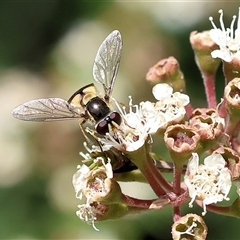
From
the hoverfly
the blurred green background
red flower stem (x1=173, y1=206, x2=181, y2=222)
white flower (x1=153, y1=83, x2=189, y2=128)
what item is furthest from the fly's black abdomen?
the blurred green background

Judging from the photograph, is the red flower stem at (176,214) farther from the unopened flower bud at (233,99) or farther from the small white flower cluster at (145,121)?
the unopened flower bud at (233,99)

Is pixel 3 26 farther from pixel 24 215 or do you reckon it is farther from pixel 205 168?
pixel 205 168

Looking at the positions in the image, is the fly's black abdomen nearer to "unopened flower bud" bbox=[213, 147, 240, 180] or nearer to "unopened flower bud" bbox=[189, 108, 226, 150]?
"unopened flower bud" bbox=[189, 108, 226, 150]

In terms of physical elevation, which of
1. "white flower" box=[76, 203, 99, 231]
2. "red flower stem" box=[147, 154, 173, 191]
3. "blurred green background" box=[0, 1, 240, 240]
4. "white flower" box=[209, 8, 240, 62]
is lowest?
"blurred green background" box=[0, 1, 240, 240]

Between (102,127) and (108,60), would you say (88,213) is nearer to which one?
(102,127)

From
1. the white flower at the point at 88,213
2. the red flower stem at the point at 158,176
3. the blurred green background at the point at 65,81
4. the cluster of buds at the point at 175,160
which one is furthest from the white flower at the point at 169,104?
the blurred green background at the point at 65,81

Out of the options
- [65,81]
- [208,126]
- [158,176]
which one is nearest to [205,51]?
[208,126]
